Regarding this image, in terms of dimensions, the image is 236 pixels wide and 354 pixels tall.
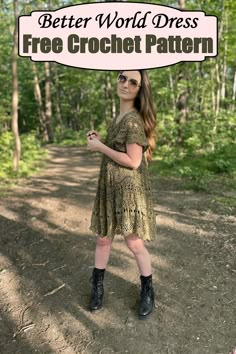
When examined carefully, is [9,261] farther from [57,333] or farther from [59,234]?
[57,333]

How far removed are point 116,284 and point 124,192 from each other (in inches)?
45.3

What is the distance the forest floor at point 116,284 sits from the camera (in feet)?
8.89

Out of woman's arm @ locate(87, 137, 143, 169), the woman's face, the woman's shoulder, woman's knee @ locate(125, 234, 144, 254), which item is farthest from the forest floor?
the woman's face

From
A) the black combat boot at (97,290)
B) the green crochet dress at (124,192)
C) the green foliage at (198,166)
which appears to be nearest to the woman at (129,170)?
the green crochet dress at (124,192)

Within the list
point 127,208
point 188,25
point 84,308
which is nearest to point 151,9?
point 188,25

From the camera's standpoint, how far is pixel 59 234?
4.72 meters

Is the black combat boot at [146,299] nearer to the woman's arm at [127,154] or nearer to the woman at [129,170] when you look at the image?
the woman at [129,170]

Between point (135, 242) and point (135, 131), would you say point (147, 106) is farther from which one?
point (135, 242)

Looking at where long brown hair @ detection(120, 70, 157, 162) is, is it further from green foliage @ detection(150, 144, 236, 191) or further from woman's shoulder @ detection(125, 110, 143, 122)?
green foliage @ detection(150, 144, 236, 191)

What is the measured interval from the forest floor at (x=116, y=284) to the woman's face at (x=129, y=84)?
176 cm

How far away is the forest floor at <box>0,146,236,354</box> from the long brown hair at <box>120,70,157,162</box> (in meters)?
1.41

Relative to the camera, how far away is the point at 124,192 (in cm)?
276

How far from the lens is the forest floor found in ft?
8.89

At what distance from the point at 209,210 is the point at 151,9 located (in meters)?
2.84
